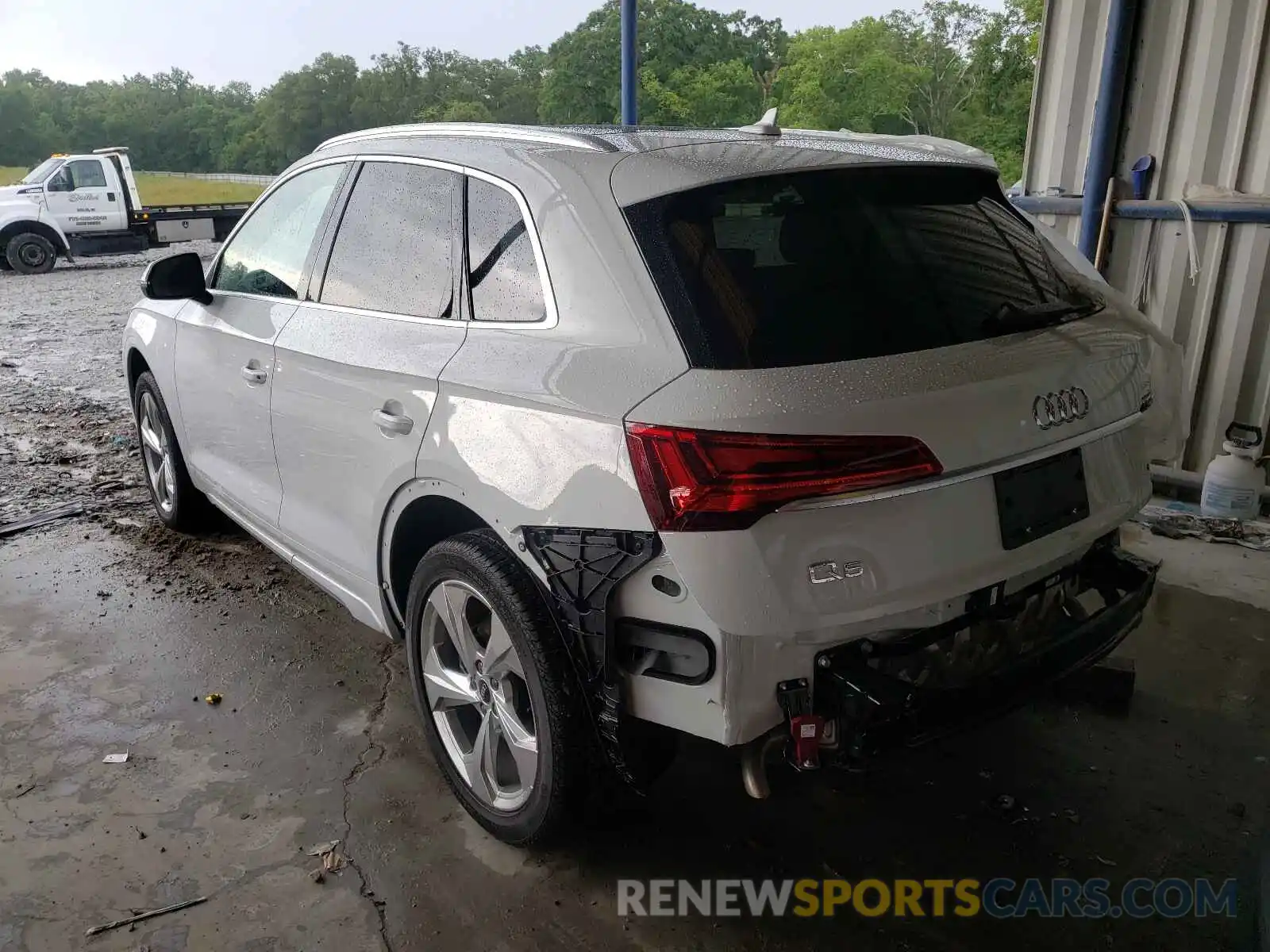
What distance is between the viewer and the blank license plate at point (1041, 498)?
2.00m

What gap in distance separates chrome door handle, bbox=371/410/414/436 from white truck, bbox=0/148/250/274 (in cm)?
1752

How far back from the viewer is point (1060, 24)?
5.38m

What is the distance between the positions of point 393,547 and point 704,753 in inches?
42.9

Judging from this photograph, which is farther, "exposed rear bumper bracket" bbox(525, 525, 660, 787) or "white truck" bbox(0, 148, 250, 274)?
"white truck" bbox(0, 148, 250, 274)

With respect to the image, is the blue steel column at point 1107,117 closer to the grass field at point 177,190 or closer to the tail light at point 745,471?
the tail light at point 745,471

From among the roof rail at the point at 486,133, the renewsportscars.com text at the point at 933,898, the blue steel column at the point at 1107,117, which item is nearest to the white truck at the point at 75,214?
the blue steel column at the point at 1107,117

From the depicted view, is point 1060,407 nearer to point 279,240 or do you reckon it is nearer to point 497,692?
point 497,692

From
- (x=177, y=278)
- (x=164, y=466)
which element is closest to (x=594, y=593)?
(x=177, y=278)

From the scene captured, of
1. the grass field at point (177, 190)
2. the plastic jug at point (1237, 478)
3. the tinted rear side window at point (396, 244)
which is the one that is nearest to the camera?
the tinted rear side window at point (396, 244)

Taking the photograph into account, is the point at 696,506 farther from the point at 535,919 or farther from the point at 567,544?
the point at 535,919

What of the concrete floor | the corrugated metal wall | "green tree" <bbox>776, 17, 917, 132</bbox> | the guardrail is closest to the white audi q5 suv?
the concrete floor

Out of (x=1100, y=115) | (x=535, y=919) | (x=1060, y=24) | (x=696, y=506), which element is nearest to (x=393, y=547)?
(x=535, y=919)

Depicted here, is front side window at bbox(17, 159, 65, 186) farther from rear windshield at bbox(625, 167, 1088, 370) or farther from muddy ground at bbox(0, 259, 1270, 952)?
rear windshield at bbox(625, 167, 1088, 370)

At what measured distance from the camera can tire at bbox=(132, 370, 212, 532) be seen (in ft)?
14.3
